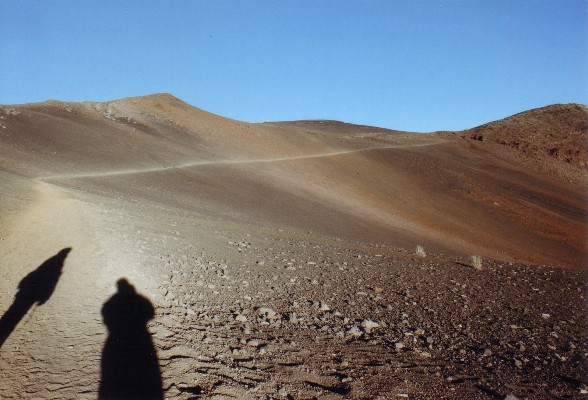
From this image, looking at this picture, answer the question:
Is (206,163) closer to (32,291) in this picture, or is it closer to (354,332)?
(32,291)

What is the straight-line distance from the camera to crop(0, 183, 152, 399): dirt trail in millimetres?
3289

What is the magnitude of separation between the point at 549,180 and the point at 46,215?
36.5 meters

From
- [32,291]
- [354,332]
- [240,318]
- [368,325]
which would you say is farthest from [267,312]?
[32,291]

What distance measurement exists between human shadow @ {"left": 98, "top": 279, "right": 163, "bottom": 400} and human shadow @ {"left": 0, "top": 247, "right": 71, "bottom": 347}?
81 cm

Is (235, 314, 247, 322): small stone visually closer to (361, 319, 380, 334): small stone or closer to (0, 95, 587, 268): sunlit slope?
(361, 319, 380, 334): small stone

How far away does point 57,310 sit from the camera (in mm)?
4570

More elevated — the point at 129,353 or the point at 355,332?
the point at 129,353

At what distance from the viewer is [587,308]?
6.71m

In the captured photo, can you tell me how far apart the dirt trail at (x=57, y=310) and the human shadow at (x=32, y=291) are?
0.20 feet

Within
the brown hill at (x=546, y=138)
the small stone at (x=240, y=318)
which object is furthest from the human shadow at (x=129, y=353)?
the brown hill at (x=546, y=138)

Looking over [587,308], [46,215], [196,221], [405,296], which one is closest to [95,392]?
[405,296]

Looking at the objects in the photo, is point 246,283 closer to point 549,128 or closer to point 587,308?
point 587,308

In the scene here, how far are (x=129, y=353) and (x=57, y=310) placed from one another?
4.79 ft

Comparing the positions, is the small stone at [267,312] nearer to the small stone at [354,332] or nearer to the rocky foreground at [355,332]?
the rocky foreground at [355,332]
